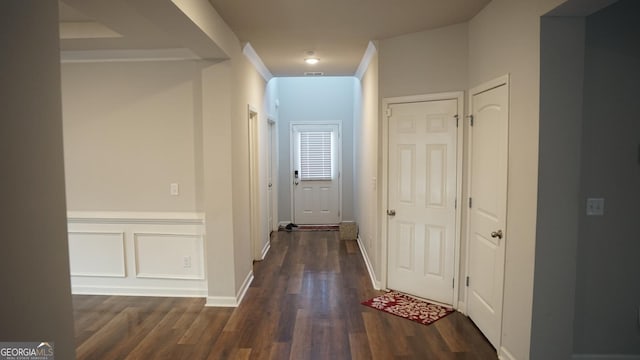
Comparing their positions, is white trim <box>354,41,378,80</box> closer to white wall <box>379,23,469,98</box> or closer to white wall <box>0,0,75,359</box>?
white wall <box>379,23,469,98</box>

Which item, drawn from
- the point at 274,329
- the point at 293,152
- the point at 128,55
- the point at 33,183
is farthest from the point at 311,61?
the point at 33,183

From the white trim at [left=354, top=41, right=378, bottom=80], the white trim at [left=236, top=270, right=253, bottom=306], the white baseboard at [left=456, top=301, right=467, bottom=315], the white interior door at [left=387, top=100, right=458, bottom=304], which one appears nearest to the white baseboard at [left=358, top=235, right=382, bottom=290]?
the white interior door at [left=387, top=100, right=458, bottom=304]

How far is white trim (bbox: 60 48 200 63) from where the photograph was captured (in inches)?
152

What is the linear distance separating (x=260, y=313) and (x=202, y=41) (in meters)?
2.37

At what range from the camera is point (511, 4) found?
8.59 ft

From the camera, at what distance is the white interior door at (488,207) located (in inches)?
110

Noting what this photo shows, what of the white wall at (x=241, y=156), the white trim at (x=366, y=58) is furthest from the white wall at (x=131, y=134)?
the white trim at (x=366, y=58)

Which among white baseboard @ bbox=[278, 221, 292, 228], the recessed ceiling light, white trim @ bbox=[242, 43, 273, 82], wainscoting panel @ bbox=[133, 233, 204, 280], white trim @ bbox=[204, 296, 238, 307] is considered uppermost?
the recessed ceiling light

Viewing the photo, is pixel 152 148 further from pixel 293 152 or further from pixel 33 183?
pixel 293 152

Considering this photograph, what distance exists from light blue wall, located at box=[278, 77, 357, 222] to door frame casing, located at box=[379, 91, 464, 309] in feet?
11.7

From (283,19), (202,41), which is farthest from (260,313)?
(283,19)

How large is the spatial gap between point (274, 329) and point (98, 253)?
6.89 ft

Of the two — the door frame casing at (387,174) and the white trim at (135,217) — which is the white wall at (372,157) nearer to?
the door frame casing at (387,174)

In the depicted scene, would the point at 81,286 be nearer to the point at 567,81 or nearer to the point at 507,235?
the point at 507,235
